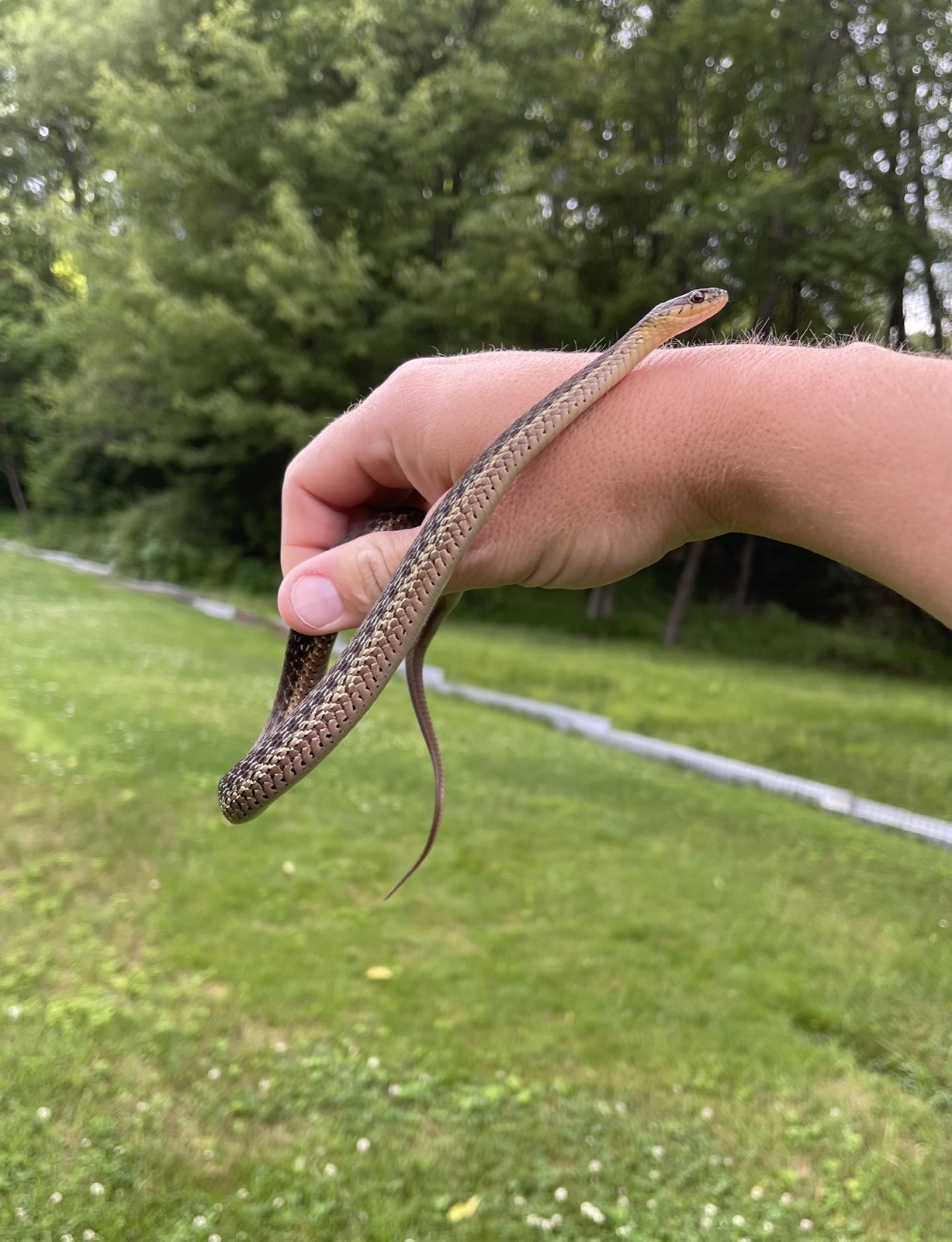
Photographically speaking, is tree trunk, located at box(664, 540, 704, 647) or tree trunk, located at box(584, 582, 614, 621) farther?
tree trunk, located at box(584, 582, 614, 621)

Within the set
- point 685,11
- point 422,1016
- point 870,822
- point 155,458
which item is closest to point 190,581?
point 155,458

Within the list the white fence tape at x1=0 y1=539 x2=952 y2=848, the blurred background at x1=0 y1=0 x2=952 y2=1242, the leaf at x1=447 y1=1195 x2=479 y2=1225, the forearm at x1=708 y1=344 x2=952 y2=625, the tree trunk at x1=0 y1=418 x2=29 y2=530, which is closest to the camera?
the forearm at x1=708 y1=344 x2=952 y2=625

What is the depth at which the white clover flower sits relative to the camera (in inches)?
118

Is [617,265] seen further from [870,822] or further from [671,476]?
[671,476]

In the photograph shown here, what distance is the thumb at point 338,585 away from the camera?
2113 millimetres

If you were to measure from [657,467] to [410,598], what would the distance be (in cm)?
64

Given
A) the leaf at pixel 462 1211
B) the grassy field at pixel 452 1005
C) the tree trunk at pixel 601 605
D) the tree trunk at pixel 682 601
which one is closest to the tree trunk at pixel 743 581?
the tree trunk at pixel 682 601

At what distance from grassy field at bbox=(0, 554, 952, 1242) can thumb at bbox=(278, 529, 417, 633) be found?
2160 millimetres

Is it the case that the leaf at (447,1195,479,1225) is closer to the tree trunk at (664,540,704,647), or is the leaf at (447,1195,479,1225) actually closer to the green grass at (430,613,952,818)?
the green grass at (430,613,952,818)

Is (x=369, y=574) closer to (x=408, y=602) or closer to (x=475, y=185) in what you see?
(x=408, y=602)

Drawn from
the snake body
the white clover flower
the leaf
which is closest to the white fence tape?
the white clover flower

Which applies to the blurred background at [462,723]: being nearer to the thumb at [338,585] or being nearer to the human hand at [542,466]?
the human hand at [542,466]

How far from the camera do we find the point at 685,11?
16.0 metres

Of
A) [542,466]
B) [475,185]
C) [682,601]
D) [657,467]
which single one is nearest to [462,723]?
[542,466]
